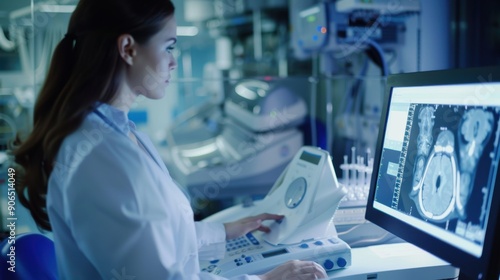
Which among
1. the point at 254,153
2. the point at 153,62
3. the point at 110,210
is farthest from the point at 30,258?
the point at 254,153

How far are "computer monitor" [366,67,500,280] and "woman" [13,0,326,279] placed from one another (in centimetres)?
24

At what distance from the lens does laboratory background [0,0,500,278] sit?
2.20 m

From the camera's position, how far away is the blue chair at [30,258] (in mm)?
908

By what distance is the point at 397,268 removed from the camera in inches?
40.0

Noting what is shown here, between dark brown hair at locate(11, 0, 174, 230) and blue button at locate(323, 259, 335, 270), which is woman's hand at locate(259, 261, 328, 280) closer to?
blue button at locate(323, 259, 335, 270)

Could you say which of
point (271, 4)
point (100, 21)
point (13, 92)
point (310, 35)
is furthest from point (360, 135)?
point (13, 92)

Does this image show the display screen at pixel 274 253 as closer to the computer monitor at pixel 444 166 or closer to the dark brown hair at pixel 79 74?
the computer monitor at pixel 444 166

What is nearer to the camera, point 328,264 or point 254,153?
point 328,264

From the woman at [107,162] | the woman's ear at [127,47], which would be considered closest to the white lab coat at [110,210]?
the woman at [107,162]

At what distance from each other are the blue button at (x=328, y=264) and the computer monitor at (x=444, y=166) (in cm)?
15

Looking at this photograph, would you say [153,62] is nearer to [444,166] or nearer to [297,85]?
[444,166]

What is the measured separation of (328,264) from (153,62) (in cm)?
60

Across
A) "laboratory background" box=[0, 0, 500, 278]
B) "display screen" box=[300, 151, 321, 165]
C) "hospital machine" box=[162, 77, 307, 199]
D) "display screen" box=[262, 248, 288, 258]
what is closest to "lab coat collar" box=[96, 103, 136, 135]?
"display screen" box=[262, 248, 288, 258]

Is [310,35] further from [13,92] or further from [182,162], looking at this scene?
[13,92]
